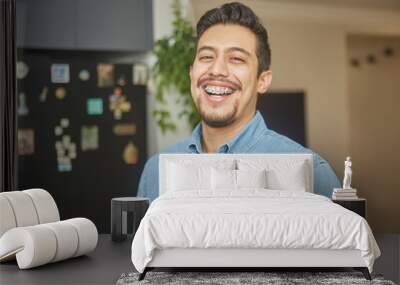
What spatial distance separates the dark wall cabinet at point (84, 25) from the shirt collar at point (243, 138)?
1.06 meters

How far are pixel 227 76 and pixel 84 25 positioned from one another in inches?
61.3

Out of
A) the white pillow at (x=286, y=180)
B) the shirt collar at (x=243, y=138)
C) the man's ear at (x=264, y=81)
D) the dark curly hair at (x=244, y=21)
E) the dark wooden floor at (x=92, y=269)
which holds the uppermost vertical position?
the dark curly hair at (x=244, y=21)

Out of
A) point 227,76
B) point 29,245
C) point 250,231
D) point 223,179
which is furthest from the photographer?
point 227,76

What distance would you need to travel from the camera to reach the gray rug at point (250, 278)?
441cm

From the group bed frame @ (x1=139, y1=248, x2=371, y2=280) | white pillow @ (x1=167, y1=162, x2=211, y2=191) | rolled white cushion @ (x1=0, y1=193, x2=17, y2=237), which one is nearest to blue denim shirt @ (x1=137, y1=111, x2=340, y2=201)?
white pillow @ (x1=167, y1=162, x2=211, y2=191)

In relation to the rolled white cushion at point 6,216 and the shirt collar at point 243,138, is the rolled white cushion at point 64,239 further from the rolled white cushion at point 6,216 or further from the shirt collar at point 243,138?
the shirt collar at point 243,138

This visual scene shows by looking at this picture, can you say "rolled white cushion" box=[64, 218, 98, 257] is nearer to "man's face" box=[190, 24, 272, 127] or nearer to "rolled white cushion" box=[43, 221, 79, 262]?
"rolled white cushion" box=[43, 221, 79, 262]

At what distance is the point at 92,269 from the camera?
195 inches

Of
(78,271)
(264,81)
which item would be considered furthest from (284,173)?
(78,271)

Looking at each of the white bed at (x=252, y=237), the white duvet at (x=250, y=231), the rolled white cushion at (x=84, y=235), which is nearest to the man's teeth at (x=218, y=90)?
the rolled white cushion at (x=84, y=235)

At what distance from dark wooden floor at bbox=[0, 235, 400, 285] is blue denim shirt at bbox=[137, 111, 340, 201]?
3.07 ft

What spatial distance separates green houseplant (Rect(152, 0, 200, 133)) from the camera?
6.72 metres

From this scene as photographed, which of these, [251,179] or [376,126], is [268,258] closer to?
[251,179]

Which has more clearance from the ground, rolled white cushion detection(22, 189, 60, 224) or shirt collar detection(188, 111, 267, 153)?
shirt collar detection(188, 111, 267, 153)
